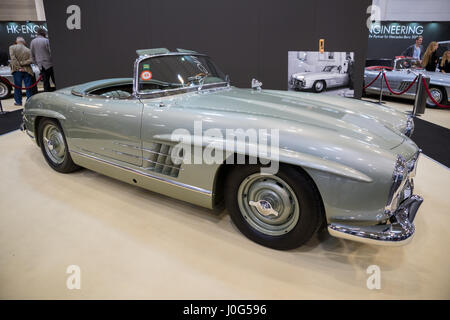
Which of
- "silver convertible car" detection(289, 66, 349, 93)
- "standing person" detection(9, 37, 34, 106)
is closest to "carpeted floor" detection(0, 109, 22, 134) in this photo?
"standing person" detection(9, 37, 34, 106)

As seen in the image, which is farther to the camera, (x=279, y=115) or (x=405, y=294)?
(x=279, y=115)

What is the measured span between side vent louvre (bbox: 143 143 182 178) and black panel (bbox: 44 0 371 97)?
4213mm

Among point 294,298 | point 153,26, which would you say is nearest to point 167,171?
point 294,298

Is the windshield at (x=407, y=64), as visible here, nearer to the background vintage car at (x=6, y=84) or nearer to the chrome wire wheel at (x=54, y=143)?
the chrome wire wheel at (x=54, y=143)

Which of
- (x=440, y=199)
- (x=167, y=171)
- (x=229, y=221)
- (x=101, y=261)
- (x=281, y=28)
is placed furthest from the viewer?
(x=281, y=28)

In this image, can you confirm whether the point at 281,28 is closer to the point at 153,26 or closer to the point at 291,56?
the point at 291,56

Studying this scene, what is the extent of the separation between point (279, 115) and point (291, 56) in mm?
4179

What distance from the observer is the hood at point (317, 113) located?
1991 mm

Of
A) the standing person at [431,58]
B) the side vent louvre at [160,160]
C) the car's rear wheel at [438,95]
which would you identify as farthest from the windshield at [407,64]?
the side vent louvre at [160,160]

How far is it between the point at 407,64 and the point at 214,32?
5.49m

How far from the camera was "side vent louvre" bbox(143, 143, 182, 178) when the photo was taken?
239 cm

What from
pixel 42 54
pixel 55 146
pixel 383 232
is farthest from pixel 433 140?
pixel 42 54

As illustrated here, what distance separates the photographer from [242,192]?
222 cm

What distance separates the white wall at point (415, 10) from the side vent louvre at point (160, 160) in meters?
14.7
